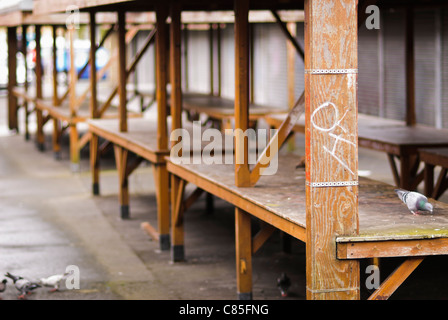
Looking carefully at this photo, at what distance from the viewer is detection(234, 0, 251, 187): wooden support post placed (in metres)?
7.64

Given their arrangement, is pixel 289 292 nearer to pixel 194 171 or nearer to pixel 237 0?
pixel 194 171

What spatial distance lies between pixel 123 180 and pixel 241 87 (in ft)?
18.9

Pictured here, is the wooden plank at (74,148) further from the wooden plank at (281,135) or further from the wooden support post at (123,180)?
the wooden plank at (281,135)

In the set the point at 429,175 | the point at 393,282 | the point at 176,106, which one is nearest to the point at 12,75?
the point at 176,106

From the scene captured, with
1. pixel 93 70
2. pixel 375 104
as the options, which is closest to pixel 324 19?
pixel 93 70

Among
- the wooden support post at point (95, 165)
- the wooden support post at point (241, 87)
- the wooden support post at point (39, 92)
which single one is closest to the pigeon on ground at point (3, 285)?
the wooden support post at point (241, 87)

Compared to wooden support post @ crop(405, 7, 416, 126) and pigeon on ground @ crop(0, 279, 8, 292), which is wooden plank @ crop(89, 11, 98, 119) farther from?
pigeon on ground @ crop(0, 279, 8, 292)

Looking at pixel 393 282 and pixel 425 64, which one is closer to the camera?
pixel 393 282

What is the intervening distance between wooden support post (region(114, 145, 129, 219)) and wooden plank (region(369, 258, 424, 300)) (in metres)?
7.73

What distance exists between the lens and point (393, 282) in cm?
569

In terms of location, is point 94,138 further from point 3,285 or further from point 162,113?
point 3,285

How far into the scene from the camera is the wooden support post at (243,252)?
8.11 metres

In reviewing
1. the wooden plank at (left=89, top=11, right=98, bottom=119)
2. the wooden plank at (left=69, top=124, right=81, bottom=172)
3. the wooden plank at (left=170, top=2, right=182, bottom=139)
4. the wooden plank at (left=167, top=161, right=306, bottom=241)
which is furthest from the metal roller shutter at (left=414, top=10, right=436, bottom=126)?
the wooden plank at (left=167, top=161, right=306, bottom=241)

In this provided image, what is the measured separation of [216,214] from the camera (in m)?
13.7
